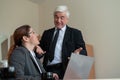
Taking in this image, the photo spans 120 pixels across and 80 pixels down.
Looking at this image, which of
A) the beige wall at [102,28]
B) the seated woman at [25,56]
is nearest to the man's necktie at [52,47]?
the seated woman at [25,56]

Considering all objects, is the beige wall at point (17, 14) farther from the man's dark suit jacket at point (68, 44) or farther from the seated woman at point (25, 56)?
the seated woman at point (25, 56)

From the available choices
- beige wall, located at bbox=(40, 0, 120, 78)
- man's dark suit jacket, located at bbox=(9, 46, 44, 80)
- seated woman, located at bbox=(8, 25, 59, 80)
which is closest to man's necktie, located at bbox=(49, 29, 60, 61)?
seated woman, located at bbox=(8, 25, 59, 80)

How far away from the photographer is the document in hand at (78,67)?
1.67 metres

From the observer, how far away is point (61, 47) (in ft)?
7.91

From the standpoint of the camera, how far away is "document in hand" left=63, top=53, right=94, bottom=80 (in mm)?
1669

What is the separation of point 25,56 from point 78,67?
366 mm

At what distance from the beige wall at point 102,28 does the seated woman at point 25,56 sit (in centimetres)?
164

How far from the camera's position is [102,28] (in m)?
3.39

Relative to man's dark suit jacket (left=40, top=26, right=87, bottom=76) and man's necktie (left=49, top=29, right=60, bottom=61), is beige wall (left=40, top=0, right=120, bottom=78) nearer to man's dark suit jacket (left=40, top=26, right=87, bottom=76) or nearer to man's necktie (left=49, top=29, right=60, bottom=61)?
man's dark suit jacket (left=40, top=26, right=87, bottom=76)

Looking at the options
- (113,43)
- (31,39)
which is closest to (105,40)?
(113,43)

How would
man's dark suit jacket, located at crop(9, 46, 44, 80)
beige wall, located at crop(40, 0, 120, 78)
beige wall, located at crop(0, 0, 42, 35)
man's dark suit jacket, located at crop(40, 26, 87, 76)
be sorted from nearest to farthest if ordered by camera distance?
man's dark suit jacket, located at crop(9, 46, 44, 80), man's dark suit jacket, located at crop(40, 26, 87, 76), beige wall, located at crop(40, 0, 120, 78), beige wall, located at crop(0, 0, 42, 35)

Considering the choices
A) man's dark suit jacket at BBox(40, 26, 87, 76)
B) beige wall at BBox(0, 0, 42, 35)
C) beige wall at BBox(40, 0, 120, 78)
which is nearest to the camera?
man's dark suit jacket at BBox(40, 26, 87, 76)

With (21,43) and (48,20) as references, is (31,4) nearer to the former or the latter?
(48,20)

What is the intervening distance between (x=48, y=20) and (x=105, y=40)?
962 millimetres
